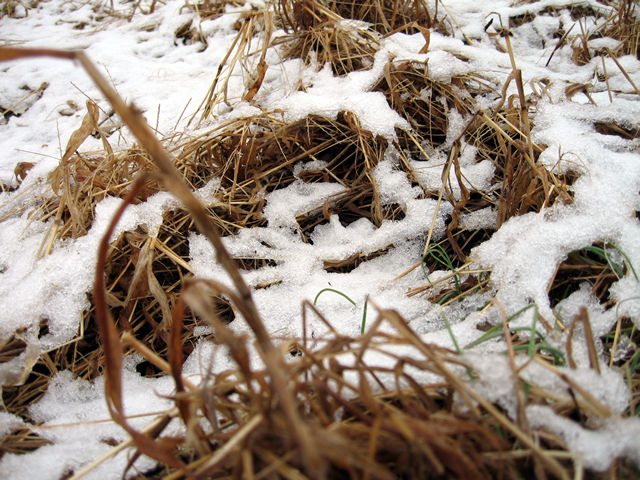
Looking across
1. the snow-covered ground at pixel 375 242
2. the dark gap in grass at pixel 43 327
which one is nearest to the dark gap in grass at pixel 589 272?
the snow-covered ground at pixel 375 242

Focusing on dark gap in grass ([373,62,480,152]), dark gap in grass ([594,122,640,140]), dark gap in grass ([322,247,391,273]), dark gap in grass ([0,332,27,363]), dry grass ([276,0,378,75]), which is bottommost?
dark gap in grass ([322,247,391,273])

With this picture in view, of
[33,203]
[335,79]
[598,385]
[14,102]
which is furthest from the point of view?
[14,102]

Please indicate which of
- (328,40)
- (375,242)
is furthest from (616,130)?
(328,40)

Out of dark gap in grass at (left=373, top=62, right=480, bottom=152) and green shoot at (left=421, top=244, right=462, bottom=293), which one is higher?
dark gap in grass at (left=373, top=62, right=480, bottom=152)

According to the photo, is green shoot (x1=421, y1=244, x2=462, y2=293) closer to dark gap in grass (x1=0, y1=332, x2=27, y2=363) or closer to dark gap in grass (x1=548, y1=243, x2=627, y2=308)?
dark gap in grass (x1=548, y1=243, x2=627, y2=308)

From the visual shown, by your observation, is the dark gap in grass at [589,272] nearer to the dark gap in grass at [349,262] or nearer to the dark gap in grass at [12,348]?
the dark gap in grass at [349,262]

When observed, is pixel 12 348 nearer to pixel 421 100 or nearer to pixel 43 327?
pixel 43 327

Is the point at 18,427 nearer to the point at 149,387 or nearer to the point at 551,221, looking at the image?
the point at 149,387

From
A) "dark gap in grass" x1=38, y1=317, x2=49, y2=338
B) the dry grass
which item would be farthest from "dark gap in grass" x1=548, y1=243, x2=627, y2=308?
"dark gap in grass" x1=38, y1=317, x2=49, y2=338

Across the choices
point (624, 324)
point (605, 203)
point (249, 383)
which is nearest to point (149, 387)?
point (249, 383)
